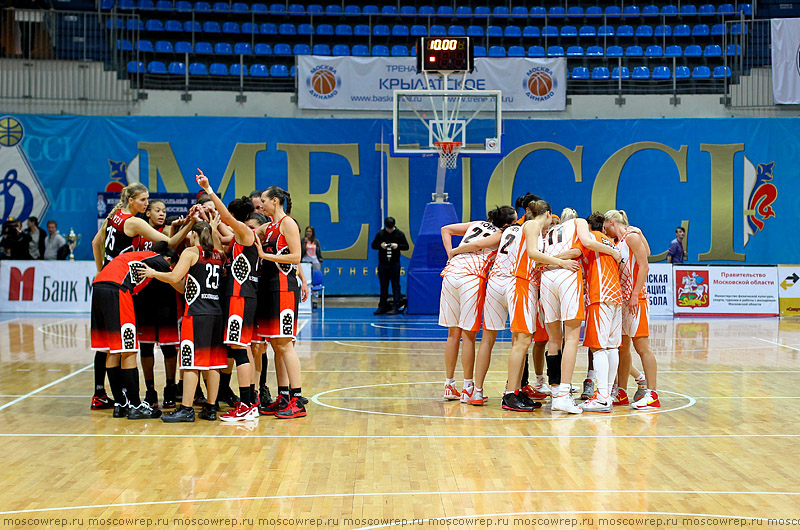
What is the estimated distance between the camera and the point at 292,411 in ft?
23.8

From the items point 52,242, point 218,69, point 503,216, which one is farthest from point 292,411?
point 218,69

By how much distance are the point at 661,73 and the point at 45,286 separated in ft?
50.1

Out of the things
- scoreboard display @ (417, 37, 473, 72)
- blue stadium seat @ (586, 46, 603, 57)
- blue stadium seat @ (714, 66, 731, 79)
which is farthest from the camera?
blue stadium seat @ (586, 46, 603, 57)

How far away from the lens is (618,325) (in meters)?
7.59

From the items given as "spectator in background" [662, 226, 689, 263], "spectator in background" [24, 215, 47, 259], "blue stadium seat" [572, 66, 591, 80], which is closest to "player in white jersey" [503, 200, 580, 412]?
"spectator in background" [662, 226, 689, 263]

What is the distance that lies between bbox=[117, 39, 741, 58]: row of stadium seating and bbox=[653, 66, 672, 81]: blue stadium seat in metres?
0.50

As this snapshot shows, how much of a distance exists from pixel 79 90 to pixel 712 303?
15118 millimetres

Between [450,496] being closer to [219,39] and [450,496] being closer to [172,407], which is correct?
[172,407]

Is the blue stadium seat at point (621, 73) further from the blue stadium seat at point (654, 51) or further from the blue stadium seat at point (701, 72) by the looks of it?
the blue stadium seat at point (701, 72)

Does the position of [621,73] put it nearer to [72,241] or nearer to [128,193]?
[72,241]

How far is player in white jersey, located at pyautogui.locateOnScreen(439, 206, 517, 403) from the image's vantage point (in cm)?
783

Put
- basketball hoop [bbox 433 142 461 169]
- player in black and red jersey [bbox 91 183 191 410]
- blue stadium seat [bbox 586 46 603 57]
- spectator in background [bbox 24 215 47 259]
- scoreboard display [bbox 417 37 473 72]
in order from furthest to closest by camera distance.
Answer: blue stadium seat [bbox 586 46 603 57] < spectator in background [bbox 24 215 47 259] < basketball hoop [bbox 433 142 461 169] < scoreboard display [bbox 417 37 473 72] < player in black and red jersey [bbox 91 183 191 410]

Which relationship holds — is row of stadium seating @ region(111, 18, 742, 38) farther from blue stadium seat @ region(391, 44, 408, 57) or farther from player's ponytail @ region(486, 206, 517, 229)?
player's ponytail @ region(486, 206, 517, 229)

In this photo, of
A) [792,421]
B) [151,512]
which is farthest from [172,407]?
[792,421]
